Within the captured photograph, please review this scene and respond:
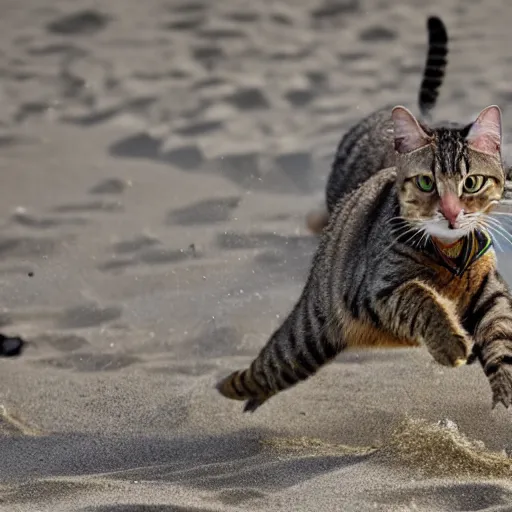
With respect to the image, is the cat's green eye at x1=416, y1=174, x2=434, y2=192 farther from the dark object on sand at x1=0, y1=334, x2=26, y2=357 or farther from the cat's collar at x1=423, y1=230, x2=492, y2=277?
the dark object on sand at x1=0, y1=334, x2=26, y2=357

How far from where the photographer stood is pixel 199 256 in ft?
26.8

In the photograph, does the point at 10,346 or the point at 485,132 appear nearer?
the point at 485,132

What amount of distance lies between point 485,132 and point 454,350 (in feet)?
2.78

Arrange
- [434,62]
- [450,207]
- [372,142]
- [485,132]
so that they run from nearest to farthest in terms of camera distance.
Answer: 1. [450,207]
2. [485,132]
3. [372,142]
4. [434,62]

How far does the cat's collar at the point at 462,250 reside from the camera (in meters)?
5.11

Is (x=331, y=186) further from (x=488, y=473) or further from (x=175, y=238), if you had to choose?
(x=488, y=473)

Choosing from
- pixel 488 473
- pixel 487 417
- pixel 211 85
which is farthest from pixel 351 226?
pixel 211 85

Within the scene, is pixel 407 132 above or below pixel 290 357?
above

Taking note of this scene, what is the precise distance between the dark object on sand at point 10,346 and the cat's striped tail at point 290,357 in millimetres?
1420

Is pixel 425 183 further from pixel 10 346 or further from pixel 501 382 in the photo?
pixel 10 346

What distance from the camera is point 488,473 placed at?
15.9 ft

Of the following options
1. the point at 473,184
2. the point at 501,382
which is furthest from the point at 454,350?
the point at 473,184

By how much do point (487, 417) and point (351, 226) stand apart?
101 cm

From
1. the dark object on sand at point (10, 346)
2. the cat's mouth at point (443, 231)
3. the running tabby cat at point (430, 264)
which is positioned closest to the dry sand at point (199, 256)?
the dark object on sand at point (10, 346)
